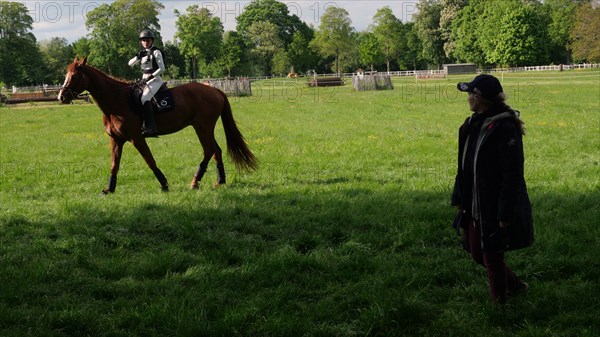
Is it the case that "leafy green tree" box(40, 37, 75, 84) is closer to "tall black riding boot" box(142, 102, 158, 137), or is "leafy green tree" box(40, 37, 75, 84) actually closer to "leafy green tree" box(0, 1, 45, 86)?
"leafy green tree" box(0, 1, 45, 86)

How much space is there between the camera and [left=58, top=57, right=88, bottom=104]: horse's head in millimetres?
9164

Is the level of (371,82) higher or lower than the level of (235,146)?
higher

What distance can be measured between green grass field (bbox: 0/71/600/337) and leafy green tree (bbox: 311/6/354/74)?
79758 mm

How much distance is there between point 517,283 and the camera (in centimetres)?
489

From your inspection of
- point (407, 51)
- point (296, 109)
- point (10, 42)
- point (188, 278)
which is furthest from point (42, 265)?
point (407, 51)

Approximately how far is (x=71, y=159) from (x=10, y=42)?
2852 inches

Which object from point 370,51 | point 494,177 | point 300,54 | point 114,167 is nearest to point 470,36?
point 370,51

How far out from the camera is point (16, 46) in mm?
75438

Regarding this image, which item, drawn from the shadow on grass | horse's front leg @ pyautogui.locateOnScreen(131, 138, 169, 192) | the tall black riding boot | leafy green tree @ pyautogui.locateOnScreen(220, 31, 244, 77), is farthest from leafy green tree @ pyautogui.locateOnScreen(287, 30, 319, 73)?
the shadow on grass

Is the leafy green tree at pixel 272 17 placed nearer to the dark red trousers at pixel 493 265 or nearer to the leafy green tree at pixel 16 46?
the leafy green tree at pixel 16 46

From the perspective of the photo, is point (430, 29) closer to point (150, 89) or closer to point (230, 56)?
point (230, 56)

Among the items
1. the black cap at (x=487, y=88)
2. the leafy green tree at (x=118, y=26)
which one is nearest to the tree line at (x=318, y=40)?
the leafy green tree at (x=118, y=26)

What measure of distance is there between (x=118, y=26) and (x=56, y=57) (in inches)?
1740

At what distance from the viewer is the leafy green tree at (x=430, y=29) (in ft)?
320
